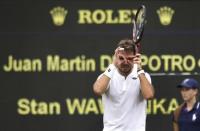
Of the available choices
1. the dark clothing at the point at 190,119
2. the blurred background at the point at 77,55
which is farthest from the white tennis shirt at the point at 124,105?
the blurred background at the point at 77,55

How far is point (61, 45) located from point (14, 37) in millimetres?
456

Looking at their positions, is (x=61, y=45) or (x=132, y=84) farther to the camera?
(x=61, y=45)

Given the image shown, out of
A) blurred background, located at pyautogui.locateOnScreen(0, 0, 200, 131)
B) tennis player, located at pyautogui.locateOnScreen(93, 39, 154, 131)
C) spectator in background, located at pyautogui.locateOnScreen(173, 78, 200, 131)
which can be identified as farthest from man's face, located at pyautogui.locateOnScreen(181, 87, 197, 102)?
tennis player, located at pyautogui.locateOnScreen(93, 39, 154, 131)

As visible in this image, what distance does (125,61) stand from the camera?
203 inches

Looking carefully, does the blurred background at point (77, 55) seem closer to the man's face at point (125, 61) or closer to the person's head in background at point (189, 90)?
the person's head in background at point (189, 90)

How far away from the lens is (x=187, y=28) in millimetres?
7012

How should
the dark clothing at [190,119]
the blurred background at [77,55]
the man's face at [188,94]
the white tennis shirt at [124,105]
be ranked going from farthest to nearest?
1. the blurred background at [77,55]
2. the man's face at [188,94]
3. the dark clothing at [190,119]
4. the white tennis shirt at [124,105]

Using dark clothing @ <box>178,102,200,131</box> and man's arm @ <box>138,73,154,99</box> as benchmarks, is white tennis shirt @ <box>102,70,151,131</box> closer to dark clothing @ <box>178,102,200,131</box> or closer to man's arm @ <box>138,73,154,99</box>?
man's arm @ <box>138,73,154,99</box>

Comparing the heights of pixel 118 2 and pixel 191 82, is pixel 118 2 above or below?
above

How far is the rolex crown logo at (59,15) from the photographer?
23.1 feet

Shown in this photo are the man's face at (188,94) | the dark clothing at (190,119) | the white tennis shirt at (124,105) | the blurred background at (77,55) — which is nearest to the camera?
the white tennis shirt at (124,105)

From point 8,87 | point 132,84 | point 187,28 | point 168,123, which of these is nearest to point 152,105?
point 168,123

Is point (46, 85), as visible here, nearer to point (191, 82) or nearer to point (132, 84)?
point (191, 82)

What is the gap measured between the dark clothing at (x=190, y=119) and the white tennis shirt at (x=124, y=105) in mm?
1430
